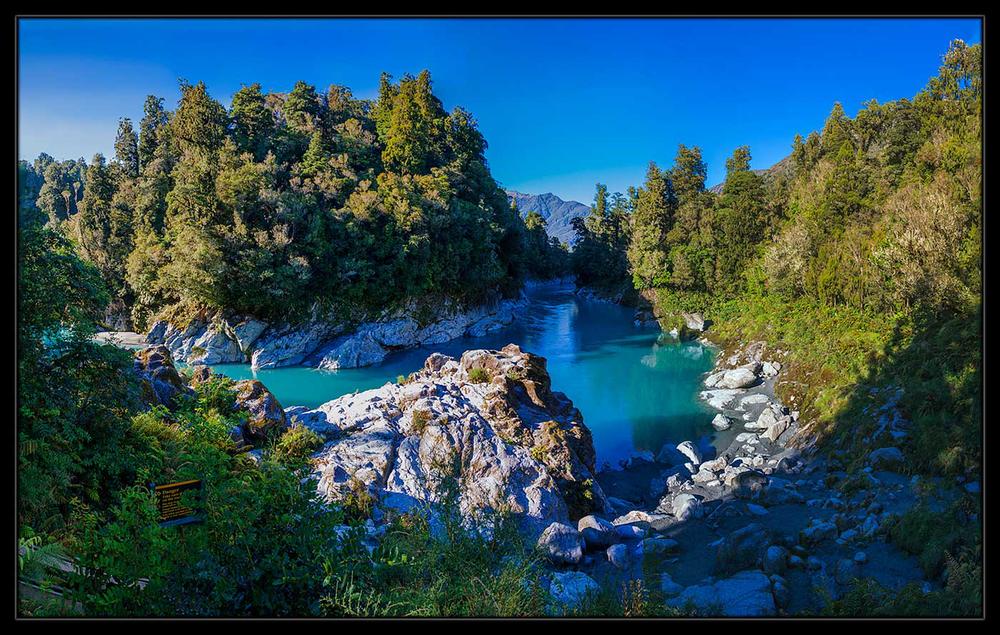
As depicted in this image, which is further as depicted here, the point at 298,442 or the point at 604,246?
the point at 604,246

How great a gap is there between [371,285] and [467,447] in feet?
69.0

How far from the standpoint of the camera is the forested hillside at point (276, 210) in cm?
2522

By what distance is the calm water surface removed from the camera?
1617 cm

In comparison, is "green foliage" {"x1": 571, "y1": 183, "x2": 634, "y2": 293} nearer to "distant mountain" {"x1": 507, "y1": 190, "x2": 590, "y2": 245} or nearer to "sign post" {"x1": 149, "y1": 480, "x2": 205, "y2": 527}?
"distant mountain" {"x1": 507, "y1": 190, "x2": 590, "y2": 245}

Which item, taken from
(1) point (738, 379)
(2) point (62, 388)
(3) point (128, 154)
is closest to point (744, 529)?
(2) point (62, 388)

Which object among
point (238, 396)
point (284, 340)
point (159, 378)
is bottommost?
point (284, 340)

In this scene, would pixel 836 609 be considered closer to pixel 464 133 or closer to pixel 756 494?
pixel 756 494

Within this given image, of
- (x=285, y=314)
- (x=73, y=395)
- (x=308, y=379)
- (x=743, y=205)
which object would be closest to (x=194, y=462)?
(x=73, y=395)

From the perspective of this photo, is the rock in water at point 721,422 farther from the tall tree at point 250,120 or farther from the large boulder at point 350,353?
the tall tree at point 250,120

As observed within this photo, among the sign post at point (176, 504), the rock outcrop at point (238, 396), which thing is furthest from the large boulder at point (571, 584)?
the rock outcrop at point (238, 396)

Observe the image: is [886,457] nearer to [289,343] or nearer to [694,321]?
[694,321]

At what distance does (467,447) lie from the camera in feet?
32.0

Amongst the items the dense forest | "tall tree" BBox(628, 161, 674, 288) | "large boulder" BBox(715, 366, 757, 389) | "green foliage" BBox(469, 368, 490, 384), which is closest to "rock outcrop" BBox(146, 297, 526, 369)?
the dense forest

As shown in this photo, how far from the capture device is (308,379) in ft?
76.3
